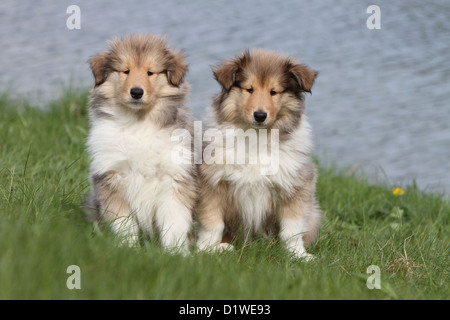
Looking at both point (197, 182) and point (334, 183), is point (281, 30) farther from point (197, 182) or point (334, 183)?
point (197, 182)

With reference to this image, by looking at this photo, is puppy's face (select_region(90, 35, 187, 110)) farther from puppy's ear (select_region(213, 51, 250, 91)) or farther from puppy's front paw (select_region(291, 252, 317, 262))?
puppy's front paw (select_region(291, 252, 317, 262))

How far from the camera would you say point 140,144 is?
4812 mm

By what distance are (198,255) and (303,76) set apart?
1.57m

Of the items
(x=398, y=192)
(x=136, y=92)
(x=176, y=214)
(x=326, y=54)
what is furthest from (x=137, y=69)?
(x=326, y=54)

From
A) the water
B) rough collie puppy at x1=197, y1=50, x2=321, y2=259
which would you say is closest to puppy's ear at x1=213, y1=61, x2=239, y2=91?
rough collie puppy at x1=197, y1=50, x2=321, y2=259

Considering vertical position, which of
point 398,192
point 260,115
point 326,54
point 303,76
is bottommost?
point 398,192

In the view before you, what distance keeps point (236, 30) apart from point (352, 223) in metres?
6.31

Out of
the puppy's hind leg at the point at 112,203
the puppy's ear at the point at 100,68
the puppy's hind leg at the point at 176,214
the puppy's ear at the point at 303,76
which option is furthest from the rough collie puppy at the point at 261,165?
the puppy's ear at the point at 100,68

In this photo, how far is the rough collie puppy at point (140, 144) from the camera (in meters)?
4.79

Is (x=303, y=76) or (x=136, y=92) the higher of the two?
(x=303, y=76)

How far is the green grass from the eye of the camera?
11.4 ft

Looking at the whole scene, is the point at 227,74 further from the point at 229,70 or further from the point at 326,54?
the point at 326,54
